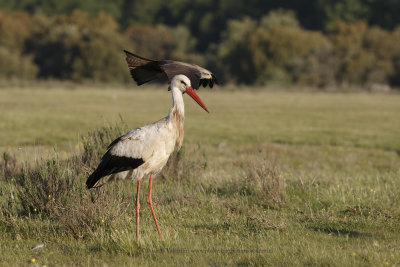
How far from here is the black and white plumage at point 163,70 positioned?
7.64 metres

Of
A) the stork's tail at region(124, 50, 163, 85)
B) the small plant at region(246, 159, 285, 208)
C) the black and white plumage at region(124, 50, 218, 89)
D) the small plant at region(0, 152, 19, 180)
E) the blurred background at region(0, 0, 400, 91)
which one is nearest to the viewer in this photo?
the black and white plumage at region(124, 50, 218, 89)

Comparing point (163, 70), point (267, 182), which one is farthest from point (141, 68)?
point (267, 182)

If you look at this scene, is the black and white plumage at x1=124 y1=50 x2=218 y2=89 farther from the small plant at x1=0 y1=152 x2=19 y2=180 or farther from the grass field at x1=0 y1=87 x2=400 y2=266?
the small plant at x1=0 y1=152 x2=19 y2=180

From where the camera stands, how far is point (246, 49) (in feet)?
273

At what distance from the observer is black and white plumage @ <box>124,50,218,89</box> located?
764 centimetres

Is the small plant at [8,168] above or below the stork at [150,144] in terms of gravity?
below

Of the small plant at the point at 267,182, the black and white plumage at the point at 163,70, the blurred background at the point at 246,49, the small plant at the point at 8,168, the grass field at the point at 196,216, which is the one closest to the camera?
the grass field at the point at 196,216

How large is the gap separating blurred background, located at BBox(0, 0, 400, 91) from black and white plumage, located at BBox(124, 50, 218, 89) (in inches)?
2501

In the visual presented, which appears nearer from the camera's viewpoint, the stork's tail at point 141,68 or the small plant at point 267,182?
the stork's tail at point 141,68

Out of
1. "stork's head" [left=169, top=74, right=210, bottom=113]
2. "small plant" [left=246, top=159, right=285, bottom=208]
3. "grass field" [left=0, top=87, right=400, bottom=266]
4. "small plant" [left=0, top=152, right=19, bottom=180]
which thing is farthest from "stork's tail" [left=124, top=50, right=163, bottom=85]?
"small plant" [left=0, top=152, right=19, bottom=180]

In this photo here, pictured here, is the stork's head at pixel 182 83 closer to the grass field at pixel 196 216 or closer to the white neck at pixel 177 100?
the white neck at pixel 177 100

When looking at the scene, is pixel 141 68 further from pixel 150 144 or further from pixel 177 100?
pixel 150 144

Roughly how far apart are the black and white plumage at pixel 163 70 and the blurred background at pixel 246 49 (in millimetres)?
63522

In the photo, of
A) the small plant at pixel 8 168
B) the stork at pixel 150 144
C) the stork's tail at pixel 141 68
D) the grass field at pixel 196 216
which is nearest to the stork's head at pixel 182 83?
the stork at pixel 150 144
